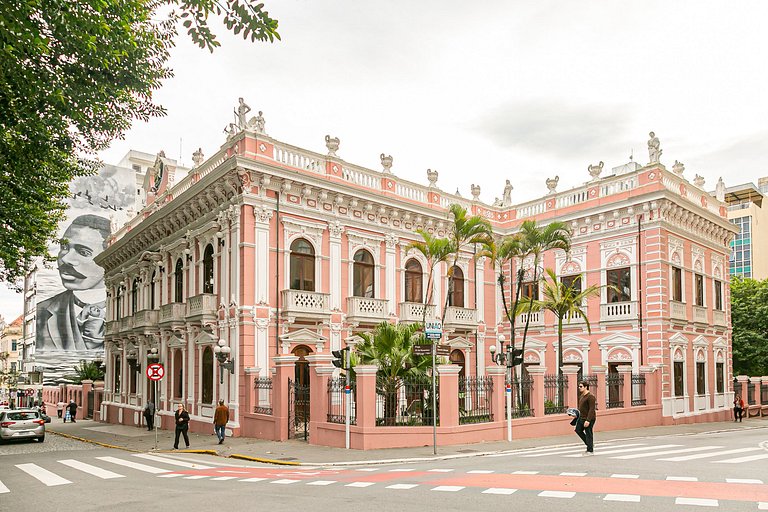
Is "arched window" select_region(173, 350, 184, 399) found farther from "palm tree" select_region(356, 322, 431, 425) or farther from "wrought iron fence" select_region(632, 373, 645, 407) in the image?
"wrought iron fence" select_region(632, 373, 645, 407)

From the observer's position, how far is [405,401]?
20.3 meters

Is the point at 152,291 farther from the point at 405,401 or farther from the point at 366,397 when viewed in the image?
the point at 366,397

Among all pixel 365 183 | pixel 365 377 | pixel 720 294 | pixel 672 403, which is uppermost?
pixel 365 183

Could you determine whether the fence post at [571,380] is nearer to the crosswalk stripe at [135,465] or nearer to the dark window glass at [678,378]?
the dark window glass at [678,378]

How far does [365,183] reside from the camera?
29062 mm

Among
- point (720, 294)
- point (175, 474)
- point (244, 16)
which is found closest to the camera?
point (244, 16)

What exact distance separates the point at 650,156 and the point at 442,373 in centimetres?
1637

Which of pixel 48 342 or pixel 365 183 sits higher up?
Answer: pixel 365 183

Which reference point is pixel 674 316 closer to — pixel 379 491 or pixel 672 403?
pixel 672 403

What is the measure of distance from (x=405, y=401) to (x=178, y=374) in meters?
13.6

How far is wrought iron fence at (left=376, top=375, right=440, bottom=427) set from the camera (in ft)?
65.2

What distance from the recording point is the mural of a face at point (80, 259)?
238 feet

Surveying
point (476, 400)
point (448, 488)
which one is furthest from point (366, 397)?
point (448, 488)

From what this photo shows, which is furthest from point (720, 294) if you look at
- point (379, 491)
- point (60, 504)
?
point (60, 504)
